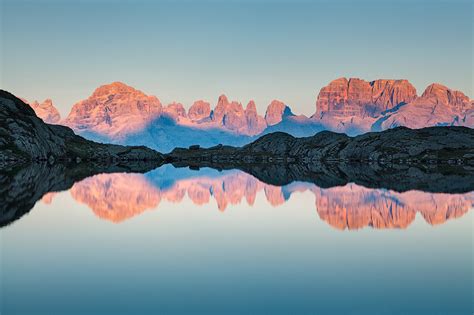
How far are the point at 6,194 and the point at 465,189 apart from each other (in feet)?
246

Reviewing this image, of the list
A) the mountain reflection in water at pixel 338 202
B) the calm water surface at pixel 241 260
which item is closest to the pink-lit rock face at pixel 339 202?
the mountain reflection in water at pixel 338 202

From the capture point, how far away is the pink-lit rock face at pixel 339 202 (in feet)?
172

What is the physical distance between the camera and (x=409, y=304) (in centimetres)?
2414

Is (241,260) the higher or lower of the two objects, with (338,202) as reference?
lower

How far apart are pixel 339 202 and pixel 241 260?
3643 centimetres

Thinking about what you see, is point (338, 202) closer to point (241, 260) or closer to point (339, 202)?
point (339, 202)

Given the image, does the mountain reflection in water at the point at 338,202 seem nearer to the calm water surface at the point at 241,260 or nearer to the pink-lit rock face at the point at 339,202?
the pink-lit rock face at the point at 339,202

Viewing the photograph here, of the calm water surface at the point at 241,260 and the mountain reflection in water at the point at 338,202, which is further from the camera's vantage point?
the mountain reflection in water at the point at 338,202

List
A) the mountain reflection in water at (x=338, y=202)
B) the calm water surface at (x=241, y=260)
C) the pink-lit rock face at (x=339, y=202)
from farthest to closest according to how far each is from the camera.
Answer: the mountain reflection in water at (x=338, y=202) < the pink-lit rock face at (x=339, y=202) < the calm water surface at (x=241, y=260)

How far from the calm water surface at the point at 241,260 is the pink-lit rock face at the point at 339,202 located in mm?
377

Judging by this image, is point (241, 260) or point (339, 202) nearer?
point (241, 260)

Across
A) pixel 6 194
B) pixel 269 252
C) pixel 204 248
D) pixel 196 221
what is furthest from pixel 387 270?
pixel 6 194

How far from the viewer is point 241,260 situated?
33562 millimetres

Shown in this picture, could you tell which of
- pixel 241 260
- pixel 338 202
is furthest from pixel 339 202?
pixel 241 260
